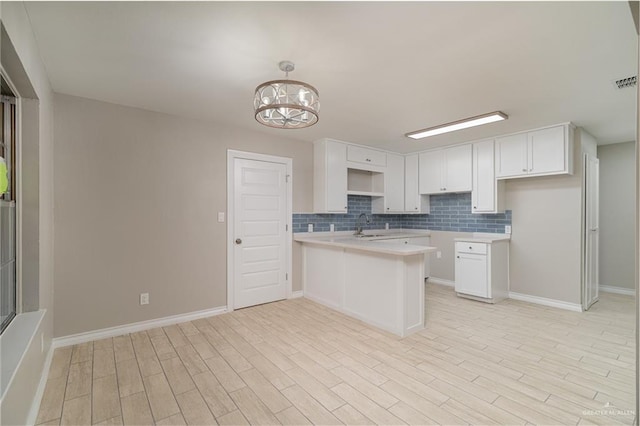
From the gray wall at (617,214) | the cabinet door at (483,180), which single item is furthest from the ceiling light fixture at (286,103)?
the gray wall at (617,214)

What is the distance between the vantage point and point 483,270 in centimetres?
408

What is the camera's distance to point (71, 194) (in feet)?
9.18

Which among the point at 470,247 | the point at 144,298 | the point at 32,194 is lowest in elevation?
the point at 144,298

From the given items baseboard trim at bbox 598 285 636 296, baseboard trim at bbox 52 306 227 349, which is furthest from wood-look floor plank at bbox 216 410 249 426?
baseboard trim at bbox 598 285 636 296

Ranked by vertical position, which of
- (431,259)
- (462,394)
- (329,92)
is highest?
(329,92)

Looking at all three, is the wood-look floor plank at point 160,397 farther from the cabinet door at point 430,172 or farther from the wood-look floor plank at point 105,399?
the cabinet door at point 430,172

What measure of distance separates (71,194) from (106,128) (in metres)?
0.74

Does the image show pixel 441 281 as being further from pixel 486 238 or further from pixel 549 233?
pixel 549 233

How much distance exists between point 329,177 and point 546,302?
3529mm

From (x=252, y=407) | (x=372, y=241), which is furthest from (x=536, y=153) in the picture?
(x=252, y=407)

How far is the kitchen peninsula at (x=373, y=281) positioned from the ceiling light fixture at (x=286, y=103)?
5.17 feet

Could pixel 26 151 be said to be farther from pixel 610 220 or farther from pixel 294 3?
pixel 610 220

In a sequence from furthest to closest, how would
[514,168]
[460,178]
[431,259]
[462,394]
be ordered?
[431,259], [460,178], [514,168], [462,394]

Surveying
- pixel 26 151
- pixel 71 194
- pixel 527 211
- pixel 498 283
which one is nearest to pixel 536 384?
pixel 498 283
